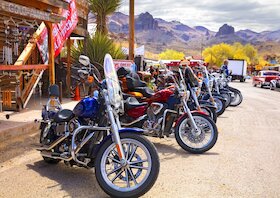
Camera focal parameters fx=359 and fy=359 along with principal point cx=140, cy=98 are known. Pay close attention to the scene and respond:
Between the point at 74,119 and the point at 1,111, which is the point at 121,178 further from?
the point at 1,111

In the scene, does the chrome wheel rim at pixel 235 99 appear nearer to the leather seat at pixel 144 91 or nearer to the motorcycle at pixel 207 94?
the motorcycle at pixel 207 94

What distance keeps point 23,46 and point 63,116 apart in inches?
290

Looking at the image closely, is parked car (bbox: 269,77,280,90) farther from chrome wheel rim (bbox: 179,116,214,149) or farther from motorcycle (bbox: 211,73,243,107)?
chrome wheel rim (bbox: 179,116,214,149)

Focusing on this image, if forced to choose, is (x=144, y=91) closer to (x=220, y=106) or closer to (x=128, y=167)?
(x=128, y=167)

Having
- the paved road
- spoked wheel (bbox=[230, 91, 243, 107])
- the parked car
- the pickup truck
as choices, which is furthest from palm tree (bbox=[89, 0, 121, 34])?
the pickup truck

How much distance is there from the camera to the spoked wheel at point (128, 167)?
376 centimetres

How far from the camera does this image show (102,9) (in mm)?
16219

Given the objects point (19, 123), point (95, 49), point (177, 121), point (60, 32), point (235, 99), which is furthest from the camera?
point (95, 49)

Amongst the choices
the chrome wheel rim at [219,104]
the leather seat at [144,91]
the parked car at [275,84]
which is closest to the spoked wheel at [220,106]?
the chrome wheel rim at [219,104]

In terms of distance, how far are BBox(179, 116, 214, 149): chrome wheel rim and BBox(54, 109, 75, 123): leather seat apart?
2.16m

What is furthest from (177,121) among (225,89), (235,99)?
(235,99)

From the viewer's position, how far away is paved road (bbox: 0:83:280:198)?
4168 millimetres

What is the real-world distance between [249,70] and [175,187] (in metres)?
58.8

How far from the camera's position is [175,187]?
170 inches
